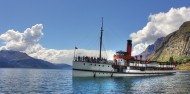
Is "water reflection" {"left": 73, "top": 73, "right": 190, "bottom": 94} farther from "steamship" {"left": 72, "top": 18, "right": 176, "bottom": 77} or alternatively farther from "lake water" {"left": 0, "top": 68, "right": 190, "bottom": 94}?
"steamship" {"left": 72, "top": 18, "right": 176, "bottom": 77}

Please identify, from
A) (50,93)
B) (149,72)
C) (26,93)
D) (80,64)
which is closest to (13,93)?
(26,93)

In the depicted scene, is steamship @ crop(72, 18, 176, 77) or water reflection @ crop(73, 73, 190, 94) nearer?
water reflection @ crop(73, 73, 190, 94)

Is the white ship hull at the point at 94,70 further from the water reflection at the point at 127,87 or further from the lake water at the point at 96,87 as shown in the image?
the water reflection at the point at 127,87

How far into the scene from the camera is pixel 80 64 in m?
→ 91.5

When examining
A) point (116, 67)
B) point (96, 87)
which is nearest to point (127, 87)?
point (96, 87)

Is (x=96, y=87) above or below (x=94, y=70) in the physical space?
below

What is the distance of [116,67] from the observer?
10344 centimetres

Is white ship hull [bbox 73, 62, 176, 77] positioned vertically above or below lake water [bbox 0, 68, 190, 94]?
above

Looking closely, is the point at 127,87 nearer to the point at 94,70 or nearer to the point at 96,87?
the point at 96,87

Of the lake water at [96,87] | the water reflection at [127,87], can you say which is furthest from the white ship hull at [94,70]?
the water reflection at [127,87]

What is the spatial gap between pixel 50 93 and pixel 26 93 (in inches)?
166

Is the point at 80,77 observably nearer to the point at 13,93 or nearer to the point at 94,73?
the point at 94,73

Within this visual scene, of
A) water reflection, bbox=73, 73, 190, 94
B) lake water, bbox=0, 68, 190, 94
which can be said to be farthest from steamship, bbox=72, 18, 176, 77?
water reflection, bbox=73, 73, 190, 94

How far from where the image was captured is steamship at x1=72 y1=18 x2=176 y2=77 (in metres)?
92.4
